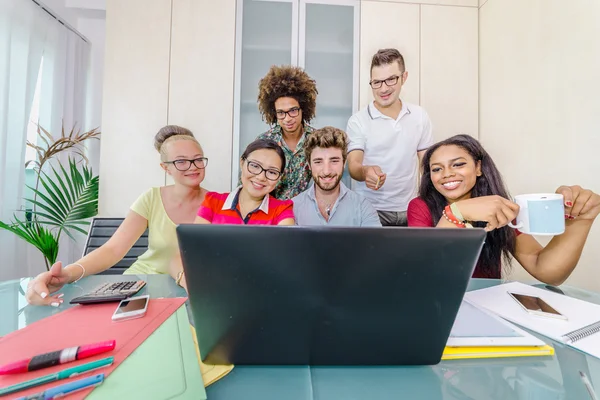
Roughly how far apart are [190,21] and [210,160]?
3.49 ft

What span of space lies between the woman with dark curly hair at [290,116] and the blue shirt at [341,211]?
286 mm

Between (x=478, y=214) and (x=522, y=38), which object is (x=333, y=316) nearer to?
(x=478, y=214)

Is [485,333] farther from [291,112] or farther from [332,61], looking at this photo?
[332,61]

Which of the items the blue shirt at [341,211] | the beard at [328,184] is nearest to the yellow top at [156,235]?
the blue shirt at [341,211]

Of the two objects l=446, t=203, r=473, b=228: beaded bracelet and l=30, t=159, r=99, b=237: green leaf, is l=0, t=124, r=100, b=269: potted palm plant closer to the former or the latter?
l=30, t=159, r=99, b=237: green leaf

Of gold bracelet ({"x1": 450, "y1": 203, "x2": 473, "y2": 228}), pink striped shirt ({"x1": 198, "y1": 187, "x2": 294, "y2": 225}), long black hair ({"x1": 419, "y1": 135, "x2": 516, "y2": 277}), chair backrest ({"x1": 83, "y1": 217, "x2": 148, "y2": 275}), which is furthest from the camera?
chair backrest ({"x1": 83, "y1": 217, "x2": 148, "y2": 275})

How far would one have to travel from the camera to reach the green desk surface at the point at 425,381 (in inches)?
15.1

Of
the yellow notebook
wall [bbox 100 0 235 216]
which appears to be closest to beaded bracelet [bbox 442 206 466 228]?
the yellow notebook

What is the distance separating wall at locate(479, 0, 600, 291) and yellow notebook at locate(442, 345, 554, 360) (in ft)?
4.79

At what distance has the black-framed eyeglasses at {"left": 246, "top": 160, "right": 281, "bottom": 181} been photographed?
52.2 inches

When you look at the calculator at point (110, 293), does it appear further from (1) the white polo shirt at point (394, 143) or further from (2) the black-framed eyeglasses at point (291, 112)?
(1) the white polo shirt at point (394, 143)

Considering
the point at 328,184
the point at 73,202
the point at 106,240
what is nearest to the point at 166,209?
the point at 106,240

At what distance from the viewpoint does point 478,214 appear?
2.70 feet

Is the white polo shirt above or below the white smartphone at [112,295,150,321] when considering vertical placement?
above
